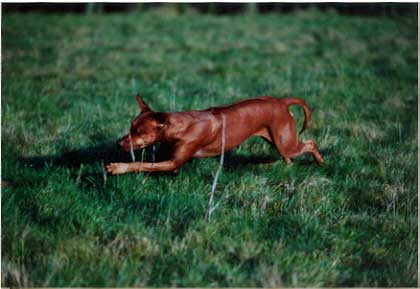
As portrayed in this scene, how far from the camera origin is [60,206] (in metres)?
3.72

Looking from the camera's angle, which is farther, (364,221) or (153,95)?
(153,95)

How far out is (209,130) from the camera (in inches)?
163

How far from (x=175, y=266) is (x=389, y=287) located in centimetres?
130

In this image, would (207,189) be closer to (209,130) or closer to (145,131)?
(209,130)

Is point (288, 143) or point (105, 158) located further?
point (105, 158)

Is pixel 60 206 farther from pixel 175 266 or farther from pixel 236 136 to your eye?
pixel 236 136

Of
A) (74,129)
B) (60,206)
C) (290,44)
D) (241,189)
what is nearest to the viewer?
(60,206)

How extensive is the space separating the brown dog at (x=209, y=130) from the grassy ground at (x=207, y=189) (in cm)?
22

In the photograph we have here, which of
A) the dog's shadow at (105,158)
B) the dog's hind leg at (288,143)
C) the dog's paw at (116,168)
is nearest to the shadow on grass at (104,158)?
the dog's shadow at (105,158)

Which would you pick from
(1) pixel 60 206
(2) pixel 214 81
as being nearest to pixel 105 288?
(1) pixel 60 206

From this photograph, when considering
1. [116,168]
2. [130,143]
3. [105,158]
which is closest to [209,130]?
[130,143]

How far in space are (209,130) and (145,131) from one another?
A: 52 cm

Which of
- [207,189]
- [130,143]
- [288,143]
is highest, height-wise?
[130,143]

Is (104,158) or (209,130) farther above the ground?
(209,130)
